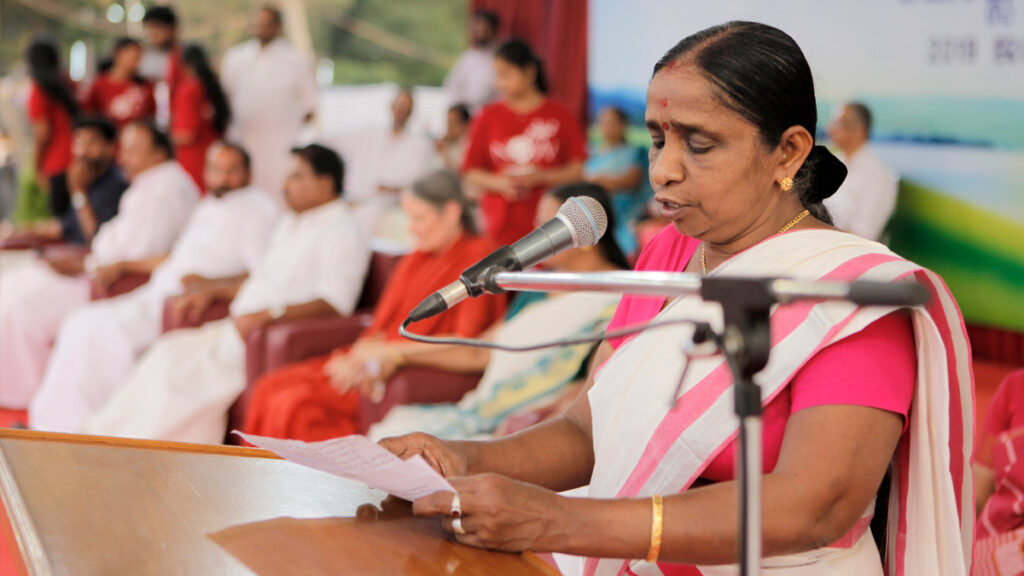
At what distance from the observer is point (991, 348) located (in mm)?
5012

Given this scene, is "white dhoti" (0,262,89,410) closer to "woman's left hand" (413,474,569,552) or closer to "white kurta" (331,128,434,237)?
"white kurta" (331,128,434,237)

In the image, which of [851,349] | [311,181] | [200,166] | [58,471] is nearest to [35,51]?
[200,166]

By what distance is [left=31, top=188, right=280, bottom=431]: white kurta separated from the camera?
15.7 ft

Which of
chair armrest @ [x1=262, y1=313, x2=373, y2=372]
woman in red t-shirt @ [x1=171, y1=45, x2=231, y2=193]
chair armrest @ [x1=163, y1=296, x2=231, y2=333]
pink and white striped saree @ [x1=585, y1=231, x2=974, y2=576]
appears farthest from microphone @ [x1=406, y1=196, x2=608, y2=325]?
woman in red t-shirt @ [x1=171, y1=45, x2=231, y2=193]

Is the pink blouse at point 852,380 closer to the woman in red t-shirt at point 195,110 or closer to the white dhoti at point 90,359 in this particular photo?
the white dhoti at point 90,359

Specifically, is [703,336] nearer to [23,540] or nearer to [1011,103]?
[23,540]

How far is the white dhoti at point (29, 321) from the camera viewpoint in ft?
17.5

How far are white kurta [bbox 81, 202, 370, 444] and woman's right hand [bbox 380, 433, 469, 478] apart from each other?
2857 mm

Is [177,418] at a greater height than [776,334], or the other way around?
[776,334]

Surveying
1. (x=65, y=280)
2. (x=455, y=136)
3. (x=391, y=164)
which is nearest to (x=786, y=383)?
(x=65, y=280)

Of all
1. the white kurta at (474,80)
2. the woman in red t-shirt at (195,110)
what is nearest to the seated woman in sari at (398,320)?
the woman in red t-shirt at (195,110)

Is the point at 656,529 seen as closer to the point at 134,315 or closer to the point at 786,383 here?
the point at 786,383

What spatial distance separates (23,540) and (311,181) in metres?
3.42

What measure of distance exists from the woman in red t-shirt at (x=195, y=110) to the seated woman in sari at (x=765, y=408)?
620 centimetres
